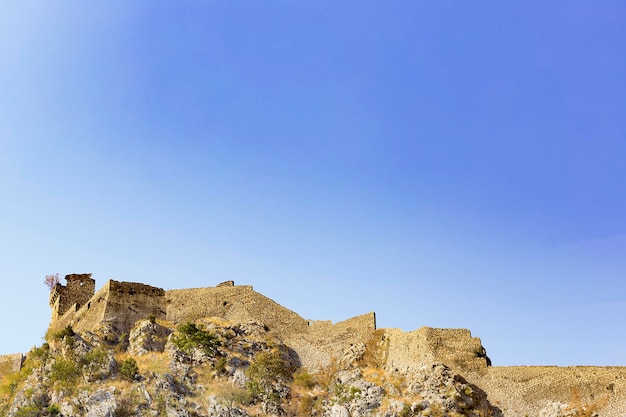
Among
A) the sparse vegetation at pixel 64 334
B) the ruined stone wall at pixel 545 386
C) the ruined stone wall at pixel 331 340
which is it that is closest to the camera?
the ruined stone wall at pixel 545 386

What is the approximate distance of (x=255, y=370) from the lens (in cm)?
5778

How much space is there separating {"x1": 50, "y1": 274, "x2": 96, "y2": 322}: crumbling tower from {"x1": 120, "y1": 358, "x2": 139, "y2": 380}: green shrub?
17519 millimetres

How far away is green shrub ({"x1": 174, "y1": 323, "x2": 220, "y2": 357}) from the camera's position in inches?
2324

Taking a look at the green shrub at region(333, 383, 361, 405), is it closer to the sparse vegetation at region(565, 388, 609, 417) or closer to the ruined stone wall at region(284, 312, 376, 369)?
the ruined stone wall at region(284, 312, 376, 369)

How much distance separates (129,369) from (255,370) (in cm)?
980

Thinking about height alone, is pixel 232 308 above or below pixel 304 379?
above

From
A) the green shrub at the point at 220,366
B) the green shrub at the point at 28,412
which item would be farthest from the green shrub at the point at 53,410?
the green shrub at the point at 220,366

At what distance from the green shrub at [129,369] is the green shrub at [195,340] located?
4232mm

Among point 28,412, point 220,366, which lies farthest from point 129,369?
point 28,412

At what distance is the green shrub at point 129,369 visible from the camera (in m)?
55.6

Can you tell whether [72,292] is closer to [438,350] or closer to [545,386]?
[438,350]

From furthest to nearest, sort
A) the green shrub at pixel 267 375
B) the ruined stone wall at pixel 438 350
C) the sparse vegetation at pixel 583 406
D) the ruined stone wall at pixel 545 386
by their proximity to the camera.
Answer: the green shrub at pixel 267 375
the ruined stone wall at pixel 438 350
the ruined stone wall at pixel 545 386
the sparse vegetation at pixel 583 406

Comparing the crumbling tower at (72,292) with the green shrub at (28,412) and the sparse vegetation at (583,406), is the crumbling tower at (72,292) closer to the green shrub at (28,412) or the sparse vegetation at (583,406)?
the green shrub at (28,412)

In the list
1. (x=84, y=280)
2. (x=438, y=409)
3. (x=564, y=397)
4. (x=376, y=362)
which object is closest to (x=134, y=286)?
(x=84, y=280)
